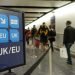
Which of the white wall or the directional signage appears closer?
the directional signage

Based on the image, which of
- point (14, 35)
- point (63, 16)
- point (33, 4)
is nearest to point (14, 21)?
point (14, 35)

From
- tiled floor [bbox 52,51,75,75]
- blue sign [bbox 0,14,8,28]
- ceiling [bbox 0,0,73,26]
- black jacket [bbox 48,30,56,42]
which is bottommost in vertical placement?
tiled floor [bbox 52,51,75,75]

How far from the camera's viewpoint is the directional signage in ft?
11.0

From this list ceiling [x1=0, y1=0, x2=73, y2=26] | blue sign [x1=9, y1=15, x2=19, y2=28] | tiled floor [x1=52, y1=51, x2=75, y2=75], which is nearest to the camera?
blue sign [x1=9, y1=15, x2=19, y2=28]

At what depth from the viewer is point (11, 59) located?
358 cm

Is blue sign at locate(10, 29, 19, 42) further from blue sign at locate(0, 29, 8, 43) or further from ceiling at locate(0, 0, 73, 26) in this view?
ceiling at locate(0, 0, 73, 26)

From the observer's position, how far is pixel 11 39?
3496 millimetres

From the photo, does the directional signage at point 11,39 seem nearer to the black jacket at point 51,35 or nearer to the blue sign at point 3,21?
the blue sign at point 3,21

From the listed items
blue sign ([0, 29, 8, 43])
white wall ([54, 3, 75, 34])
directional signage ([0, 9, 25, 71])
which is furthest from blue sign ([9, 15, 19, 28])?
white wall ([54, 3, 75, 34])

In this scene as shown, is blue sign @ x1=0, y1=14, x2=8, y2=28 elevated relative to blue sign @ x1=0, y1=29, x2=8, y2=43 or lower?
elevated

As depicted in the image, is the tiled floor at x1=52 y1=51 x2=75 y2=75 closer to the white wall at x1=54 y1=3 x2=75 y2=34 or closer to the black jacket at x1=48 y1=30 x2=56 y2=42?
the black jacket at x1=48 y1=30 x2=56 y2=42

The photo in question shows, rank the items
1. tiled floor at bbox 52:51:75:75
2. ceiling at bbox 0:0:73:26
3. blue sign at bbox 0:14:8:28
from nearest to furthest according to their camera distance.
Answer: blue sign at bbox 0:14:8:28, tiled floor at bbox 52:51:75:75, ceiling at bbox 0:0:73:26

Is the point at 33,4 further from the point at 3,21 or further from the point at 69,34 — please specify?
the point at 3,21

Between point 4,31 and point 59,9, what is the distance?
59.8 feet
